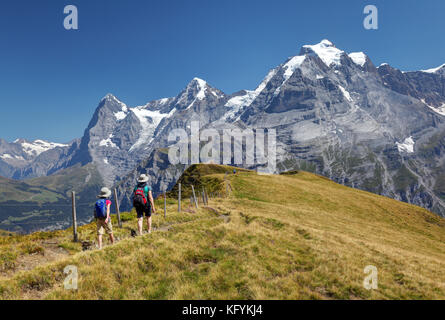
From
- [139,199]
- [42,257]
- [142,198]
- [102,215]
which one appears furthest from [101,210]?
[42,257]

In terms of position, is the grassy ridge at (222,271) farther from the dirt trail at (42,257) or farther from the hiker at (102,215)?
the hiker at (102,215)

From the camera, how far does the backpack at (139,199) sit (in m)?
15.5

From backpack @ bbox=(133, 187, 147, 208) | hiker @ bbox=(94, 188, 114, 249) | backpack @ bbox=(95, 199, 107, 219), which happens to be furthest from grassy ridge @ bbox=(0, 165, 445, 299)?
backpack @ bbox=(133, 187, 147, 208)

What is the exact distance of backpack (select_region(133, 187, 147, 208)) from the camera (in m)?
15.5

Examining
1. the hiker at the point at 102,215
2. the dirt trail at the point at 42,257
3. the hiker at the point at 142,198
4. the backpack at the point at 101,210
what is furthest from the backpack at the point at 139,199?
the dirt trail at the point at 42,257

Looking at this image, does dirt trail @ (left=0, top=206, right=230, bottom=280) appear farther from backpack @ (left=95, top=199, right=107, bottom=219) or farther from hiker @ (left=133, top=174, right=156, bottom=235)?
hiker @ (left=133, top=174, right=156, bottom=235)

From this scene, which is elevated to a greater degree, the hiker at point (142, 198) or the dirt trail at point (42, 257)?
the hiker at point (142, 198)

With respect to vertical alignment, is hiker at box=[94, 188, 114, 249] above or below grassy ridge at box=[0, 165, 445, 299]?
above

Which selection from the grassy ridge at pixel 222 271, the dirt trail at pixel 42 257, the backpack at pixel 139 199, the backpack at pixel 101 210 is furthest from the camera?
the backpack at pixel 139 199

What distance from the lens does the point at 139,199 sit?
1546 cm

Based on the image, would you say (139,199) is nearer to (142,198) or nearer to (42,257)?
(142,198)

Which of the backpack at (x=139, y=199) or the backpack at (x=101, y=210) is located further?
the backpack at (x=139, y=199)

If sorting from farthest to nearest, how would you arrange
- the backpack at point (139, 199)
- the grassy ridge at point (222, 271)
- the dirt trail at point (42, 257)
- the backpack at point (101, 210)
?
the backpack at point (139, 199), the backpack at point (101, 210), the dirt trail at point (42, 257), the grassy ridge at point (222, 271)

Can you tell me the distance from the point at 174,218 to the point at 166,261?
11535mm
